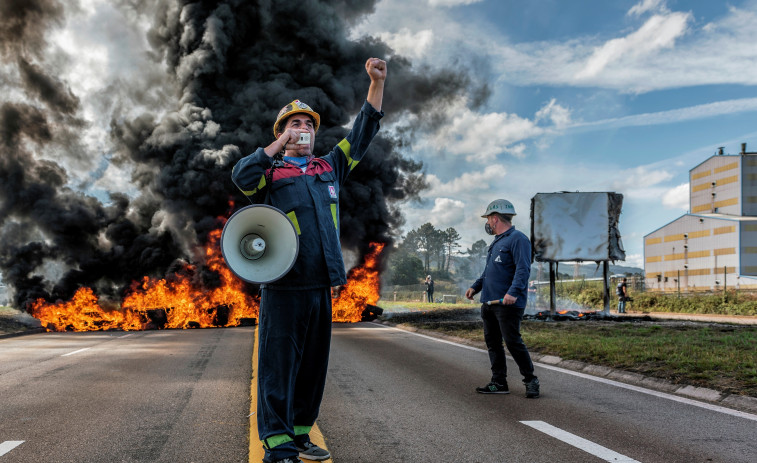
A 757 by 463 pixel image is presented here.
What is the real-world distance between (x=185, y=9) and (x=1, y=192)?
45.8 feet

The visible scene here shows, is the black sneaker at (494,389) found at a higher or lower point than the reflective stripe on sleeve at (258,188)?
lower

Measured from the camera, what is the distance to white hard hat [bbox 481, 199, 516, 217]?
21.5 ft

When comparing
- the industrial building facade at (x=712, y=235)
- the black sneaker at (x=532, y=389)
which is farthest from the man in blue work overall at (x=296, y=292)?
the industrial building facade at (x=712, y=235)

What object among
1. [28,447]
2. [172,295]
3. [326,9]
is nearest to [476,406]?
[28,447]

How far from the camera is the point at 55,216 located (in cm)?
2878

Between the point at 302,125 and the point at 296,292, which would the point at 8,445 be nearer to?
the point at 296,292

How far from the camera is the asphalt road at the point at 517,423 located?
4.00m

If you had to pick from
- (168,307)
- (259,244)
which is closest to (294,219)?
(259,244)

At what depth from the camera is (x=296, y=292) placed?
3395mm

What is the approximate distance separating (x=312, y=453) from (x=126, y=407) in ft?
9.12

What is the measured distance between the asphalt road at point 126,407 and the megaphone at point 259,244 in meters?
1.33

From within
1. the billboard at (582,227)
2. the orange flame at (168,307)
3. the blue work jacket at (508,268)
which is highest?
the billboard at (582,227)

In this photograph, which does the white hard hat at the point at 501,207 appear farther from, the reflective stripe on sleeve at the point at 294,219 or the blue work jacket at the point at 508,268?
the reflective stripe on sleeve at the point at 294,219

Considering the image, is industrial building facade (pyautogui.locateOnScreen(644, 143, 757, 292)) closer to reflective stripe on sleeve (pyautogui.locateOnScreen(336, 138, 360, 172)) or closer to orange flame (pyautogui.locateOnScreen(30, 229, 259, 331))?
orange flame (pyautogui.locateOnScreen(30, 229, 259, 331))
